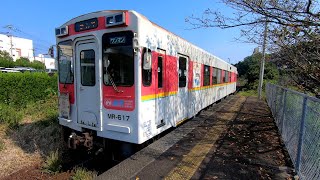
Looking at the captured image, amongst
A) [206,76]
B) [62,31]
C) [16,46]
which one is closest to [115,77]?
[62,31]

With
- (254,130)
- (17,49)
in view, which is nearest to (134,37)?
(254,130)

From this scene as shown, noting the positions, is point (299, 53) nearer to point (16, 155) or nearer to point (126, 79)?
point (126, 79)

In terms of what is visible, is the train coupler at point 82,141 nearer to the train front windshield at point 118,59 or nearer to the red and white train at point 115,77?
the red and white train at point 115,77

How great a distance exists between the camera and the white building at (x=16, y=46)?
218 ft

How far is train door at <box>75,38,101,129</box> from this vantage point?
5113mm

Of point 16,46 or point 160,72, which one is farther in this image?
point 16,46

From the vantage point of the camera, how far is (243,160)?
4.77 m

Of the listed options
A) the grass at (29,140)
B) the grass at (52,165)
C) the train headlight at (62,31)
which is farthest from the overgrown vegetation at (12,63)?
the grass at (52,165)

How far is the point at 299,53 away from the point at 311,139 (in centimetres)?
243

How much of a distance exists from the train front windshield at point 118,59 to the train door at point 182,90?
94.0 inches

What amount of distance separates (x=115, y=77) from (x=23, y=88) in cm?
843

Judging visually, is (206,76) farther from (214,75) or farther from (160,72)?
(160,72)

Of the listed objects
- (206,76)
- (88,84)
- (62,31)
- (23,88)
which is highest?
(62,31)

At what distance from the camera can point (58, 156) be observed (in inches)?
229
